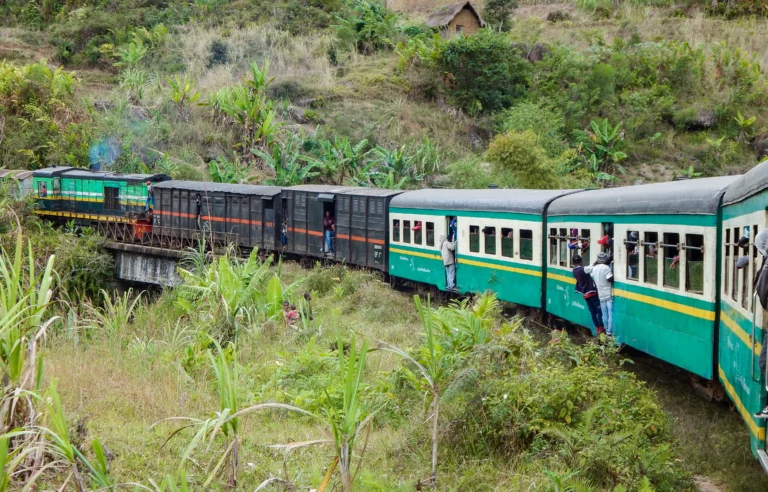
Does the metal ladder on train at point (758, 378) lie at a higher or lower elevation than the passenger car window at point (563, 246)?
lower

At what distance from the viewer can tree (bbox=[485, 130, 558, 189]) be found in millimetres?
30109

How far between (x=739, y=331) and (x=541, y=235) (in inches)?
292

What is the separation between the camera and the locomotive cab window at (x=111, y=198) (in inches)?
1148

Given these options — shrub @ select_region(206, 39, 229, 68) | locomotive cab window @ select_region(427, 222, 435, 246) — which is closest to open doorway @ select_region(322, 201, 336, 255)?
locomotive cab window @ select_region(427, 222, 435, 246)

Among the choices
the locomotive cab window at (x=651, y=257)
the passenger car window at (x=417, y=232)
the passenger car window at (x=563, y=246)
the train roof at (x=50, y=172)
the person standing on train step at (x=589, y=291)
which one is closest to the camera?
the locomotive cab window at (x=651, y=257)

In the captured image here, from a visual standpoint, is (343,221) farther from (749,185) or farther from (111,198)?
(749,185)

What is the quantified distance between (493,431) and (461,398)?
0.47 m

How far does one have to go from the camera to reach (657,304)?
1019 centimetres

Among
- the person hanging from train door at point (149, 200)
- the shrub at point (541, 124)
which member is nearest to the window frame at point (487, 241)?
the person hanging from train door at point (149, 200)

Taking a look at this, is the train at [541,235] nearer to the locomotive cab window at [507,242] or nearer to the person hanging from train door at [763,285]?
the locomotive cab window at [507,242]

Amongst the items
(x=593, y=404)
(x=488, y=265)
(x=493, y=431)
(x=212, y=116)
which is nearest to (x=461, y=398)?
(x=493, y=431)

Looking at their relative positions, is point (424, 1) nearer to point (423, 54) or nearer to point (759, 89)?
point (423, 54)

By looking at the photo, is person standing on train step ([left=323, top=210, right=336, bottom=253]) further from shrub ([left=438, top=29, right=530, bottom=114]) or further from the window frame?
shrub ([left=438, top=29, right=530, bottom=114])

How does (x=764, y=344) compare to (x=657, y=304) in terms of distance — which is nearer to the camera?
(x=764, y=344)
